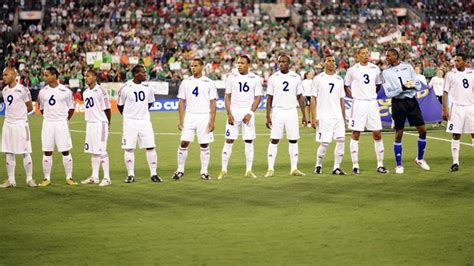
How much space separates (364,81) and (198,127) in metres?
3.32

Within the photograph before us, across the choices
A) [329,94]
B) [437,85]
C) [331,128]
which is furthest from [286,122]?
[437,85]

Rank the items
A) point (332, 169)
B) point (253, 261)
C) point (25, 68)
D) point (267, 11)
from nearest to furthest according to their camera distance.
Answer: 1. point (253, 261)
2. point (332, 169)
3. point (25, 68)
4. point (267, 11)

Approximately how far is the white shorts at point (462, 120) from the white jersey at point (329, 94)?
7.60 ft

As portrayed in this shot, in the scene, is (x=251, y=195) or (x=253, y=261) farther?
(x=251, y=195)

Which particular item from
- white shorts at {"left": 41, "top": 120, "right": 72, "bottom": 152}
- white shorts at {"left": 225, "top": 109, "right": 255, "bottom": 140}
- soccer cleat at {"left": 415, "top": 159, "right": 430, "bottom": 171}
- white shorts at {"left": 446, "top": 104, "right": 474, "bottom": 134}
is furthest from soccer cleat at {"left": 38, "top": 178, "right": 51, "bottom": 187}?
white shorts at {"left": 446, "top": 104, "right": 474, "bottom": 134}

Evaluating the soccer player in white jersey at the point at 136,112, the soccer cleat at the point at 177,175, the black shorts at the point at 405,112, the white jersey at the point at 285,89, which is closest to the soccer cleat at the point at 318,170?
the white jersey at the point at 285,89

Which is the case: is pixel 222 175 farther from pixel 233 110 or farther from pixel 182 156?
A: pixel 233 110

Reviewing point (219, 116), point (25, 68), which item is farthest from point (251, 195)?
point (25, 68)

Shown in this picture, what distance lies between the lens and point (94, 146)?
1464 cm

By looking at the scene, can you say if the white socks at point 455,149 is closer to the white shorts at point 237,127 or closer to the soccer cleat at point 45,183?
the white shorts at point 237,127

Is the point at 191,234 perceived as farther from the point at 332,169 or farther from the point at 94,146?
the point at 332,169

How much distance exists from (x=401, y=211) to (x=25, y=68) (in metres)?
30.4

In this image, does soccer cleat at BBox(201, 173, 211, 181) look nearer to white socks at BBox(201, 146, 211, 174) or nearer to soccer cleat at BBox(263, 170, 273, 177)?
white socks at BBox(201, 146, 211, 174)

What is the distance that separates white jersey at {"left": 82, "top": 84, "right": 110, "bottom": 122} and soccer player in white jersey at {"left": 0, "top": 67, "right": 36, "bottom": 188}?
1106mm
